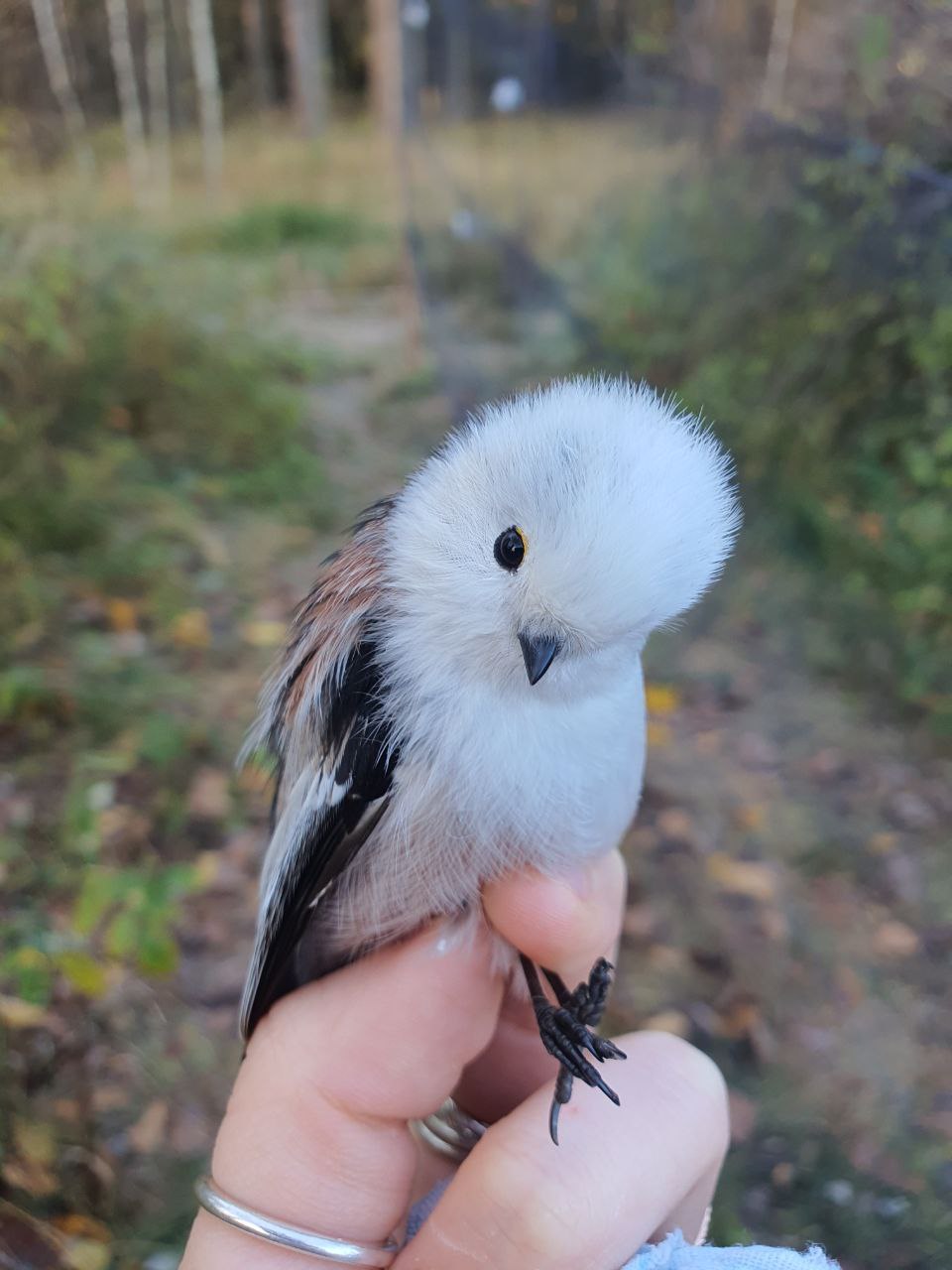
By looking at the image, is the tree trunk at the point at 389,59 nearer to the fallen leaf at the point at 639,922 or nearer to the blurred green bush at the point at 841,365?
the blurred green bush at the point at 841,365

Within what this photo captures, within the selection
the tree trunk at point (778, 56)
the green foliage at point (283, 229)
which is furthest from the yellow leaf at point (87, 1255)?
the green foliage at point (283, 229)

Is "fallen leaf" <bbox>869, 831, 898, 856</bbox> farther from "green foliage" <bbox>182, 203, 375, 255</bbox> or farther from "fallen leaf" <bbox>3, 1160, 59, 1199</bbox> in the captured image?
"green foliage" <bbox>182, 203, 375, 255</bbox>

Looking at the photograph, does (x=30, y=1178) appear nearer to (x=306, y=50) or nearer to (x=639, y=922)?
(x=639, y=922)

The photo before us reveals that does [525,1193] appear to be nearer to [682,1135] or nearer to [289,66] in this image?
[682,1135]

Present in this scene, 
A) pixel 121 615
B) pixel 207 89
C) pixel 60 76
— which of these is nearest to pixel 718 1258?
pixel 121 615

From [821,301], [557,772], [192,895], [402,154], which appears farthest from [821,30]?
[402,154]

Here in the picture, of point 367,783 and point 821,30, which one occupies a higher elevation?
point 821,30
